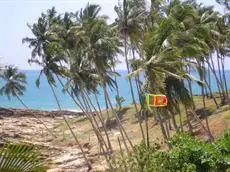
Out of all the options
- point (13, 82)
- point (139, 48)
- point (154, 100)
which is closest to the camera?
point (154, 100)

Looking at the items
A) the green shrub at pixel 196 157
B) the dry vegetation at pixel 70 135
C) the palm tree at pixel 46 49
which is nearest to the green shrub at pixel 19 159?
the green shrub at pixel 196 157

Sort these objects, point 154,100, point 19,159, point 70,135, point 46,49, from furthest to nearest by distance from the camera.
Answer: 1. point 70,135
2. point 46,49
3. point 154,100
4. point 19,159

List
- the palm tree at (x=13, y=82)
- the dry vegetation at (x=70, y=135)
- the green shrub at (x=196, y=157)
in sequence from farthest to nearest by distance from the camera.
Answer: the palm tree at (x=13, y=82) → the dry vegetation at (x=70, y=135) → the green shrub at (x=196, y=157)

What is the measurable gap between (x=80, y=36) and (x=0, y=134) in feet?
86.2

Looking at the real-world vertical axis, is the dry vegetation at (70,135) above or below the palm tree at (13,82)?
below

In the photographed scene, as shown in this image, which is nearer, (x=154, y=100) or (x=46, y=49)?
(x=154, y=100)

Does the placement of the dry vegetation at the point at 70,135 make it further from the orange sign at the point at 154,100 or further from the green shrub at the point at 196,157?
the green shrub at the point at 196,157

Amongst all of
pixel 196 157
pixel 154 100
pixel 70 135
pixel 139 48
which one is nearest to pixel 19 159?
pixel 196 157

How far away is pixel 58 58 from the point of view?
1778 inches

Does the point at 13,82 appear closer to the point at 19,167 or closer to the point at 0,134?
the point at 0,134

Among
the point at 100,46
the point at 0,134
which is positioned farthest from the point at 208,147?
the point at 0,134

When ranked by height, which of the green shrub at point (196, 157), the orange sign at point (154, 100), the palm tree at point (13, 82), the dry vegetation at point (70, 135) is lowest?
the dry vegetation at point (70, 135)

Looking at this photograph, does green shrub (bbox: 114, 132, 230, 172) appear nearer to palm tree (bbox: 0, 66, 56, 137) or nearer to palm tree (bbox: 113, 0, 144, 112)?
→ palm tree (bbox: 113, 0, 144, 112)

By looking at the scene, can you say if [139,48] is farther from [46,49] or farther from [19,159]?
[19,159]
